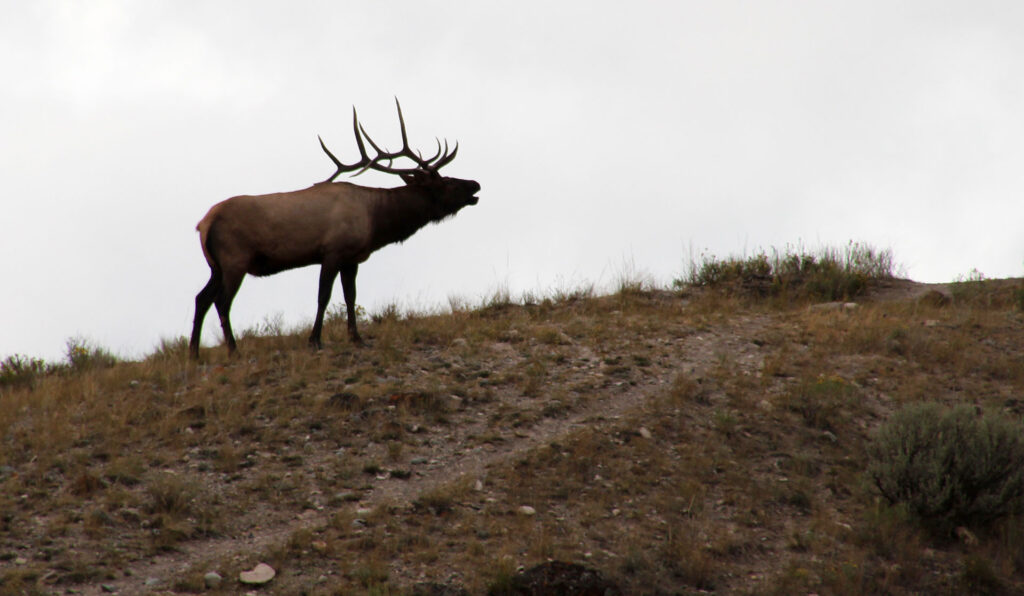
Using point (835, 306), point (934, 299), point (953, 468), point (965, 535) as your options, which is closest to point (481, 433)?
point (953, 468)

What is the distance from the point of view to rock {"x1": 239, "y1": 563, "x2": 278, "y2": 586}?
6.86m

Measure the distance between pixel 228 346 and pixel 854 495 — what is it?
22.6 ft

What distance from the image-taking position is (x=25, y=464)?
29.4ft

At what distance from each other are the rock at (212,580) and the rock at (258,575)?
142 millimetres

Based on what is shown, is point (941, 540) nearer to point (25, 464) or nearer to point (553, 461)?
point (553, 461)

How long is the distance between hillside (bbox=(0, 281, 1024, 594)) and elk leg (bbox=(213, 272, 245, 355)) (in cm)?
44

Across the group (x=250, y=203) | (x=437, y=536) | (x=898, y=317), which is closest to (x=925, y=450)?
(x=437, y=536)

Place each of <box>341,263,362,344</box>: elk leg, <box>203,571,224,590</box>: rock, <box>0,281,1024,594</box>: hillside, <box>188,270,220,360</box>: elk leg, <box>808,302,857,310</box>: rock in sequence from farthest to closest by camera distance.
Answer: <box>808,302,857,310</box>: rock < <box>341,263,362,344</box>: elk leg < <box>188,270,220,360</box>: elk leg < <box>0,281,1024,594</box>: hillside < <box>203,571,224,590</box>: rock

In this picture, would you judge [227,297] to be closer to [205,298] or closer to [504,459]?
[205,298]

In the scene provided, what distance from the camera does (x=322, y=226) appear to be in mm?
11406

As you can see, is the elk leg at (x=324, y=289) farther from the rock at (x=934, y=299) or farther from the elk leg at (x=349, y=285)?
the rock at (x=934, y=299)

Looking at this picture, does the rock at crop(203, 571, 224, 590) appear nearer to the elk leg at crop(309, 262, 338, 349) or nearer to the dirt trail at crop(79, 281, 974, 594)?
the dirt trail at crop(79, 281, 974, 594)

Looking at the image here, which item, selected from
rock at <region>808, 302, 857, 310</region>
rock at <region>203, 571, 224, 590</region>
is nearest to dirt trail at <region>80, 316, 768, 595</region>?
rock at <region>203, 571, 224, 590</region>

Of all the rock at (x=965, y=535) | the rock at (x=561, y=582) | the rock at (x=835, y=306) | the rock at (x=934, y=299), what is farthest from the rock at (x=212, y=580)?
the rock at (x=934, y=299)
